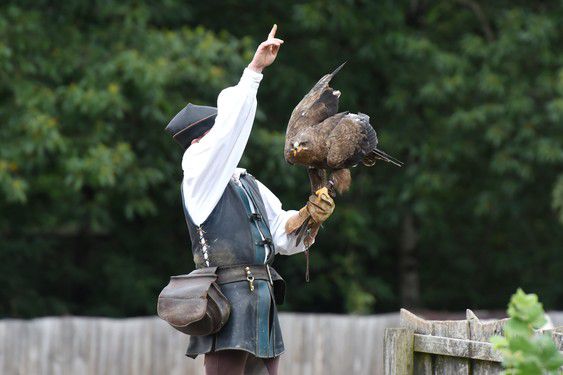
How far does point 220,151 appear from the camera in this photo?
4301mm

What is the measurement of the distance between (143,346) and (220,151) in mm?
4735

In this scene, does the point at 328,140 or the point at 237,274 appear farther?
the point at 237,274

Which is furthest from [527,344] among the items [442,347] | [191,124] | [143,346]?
[143,346]

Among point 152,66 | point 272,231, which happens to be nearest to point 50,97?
point 152,66

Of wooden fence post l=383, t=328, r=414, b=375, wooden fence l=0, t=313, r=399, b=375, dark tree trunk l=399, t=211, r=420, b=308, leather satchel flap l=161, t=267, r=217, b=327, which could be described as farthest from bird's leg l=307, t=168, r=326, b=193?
dark tree trunk l=399, t=211, r=420, b=308

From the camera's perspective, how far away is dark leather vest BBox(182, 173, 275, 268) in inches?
172

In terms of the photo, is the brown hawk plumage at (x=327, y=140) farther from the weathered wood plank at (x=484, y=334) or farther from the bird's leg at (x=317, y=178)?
the weathered wood plank at (x=484, y=334)

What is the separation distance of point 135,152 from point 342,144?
6.12 metres

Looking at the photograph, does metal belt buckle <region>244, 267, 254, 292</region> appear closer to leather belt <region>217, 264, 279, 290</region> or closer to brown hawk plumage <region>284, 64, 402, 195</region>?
leather belt <region>217, 264, 279, 290</region>

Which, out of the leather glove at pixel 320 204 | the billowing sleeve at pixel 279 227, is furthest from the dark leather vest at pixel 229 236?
the leather glove at pixel 320 204

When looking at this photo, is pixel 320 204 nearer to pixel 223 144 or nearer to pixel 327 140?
pixel 327 140

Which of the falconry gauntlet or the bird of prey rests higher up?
the bird of prey

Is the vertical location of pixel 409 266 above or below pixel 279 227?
above

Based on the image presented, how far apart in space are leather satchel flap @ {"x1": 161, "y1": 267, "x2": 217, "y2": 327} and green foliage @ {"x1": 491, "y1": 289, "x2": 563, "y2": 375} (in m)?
1.66
